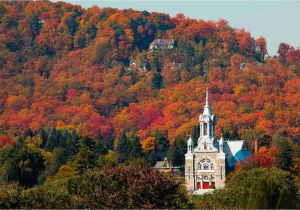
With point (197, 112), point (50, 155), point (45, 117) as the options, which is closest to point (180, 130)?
point (197, 112)

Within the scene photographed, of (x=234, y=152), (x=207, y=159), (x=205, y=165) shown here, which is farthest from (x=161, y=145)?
(x=207, y=159)

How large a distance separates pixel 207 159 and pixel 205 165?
2.23ft

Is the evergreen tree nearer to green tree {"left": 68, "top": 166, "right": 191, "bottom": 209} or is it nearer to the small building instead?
the small building

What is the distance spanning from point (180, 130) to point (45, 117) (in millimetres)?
35780

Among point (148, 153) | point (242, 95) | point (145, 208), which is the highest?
point (242, 95)

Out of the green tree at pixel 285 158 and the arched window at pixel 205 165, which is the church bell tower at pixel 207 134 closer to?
the arched window at pixel 205 165

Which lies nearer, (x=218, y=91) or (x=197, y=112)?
(x=197, y=112)

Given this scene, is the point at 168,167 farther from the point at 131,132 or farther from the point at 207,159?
the point at 131,132

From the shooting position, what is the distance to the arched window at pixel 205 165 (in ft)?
355

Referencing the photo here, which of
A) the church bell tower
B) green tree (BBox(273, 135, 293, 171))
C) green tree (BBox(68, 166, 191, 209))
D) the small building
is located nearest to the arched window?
the church bell tower

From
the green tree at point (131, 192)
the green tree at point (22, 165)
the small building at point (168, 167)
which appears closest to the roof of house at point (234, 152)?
the small building at point (168, 167)

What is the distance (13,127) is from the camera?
172 metres

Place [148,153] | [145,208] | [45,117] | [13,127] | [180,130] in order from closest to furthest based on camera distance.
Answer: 1. [145,208]
2. [148,153]
3. [180,130]
4. [13,127]
5. [45,117]

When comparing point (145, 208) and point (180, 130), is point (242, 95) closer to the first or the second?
point (180, 130)
